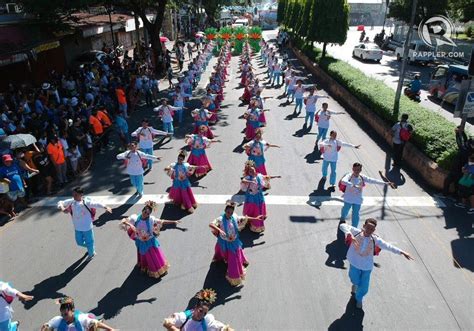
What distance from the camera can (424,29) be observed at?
120 feet

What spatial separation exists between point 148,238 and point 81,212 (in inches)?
59.3

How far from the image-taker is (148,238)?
7090 mm

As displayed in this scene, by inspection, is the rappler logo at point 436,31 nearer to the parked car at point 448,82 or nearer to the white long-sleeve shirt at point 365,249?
the parked car at point 448,82

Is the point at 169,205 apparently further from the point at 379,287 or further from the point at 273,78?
the point at 273,78

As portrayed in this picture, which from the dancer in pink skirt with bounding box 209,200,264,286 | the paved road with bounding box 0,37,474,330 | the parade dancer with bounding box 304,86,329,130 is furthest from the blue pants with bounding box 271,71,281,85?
the dancer in pink skirt with bounding box 209,200,264,286

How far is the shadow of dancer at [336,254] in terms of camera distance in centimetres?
784

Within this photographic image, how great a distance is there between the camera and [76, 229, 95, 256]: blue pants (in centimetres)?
784

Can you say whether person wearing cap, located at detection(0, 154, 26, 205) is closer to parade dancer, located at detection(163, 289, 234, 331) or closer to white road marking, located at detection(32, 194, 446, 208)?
white road marking, located at detection(32, 194, 446, 208)

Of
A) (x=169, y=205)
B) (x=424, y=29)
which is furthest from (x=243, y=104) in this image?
(x=424, y=29)

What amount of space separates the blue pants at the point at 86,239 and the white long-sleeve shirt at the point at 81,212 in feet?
0.49

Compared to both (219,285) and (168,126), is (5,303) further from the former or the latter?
(168,126)

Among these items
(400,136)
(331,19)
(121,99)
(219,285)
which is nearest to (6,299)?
(219,285)

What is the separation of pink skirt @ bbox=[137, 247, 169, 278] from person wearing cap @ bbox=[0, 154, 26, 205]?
13.7 feet

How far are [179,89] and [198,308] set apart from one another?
42.8 ft
